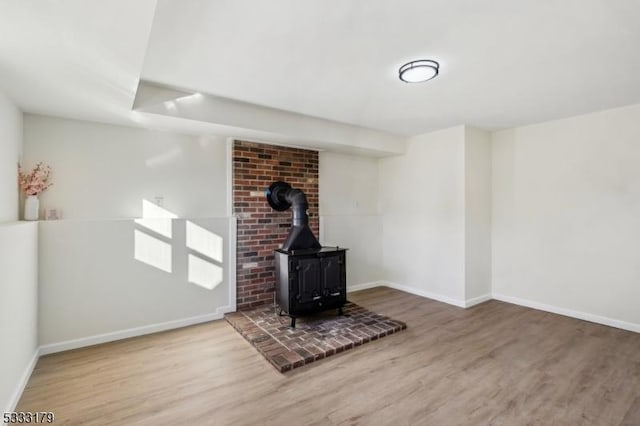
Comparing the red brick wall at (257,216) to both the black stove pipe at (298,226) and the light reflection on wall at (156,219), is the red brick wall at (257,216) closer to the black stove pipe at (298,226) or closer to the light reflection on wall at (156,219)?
the black stove pipe at (298,226)

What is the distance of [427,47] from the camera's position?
87.0 inches

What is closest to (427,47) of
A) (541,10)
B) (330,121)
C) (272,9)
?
(541,10)

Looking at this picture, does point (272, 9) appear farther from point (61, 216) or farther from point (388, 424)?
point (61, 216)

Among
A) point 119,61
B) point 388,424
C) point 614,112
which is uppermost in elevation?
point 614,112

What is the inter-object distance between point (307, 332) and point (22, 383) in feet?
7.74

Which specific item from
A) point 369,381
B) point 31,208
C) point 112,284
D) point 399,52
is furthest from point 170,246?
point 399,52

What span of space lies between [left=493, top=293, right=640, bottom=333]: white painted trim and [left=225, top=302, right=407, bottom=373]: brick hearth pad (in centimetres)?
198

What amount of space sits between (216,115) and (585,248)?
458 centimetres

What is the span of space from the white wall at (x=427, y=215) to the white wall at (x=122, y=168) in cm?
285

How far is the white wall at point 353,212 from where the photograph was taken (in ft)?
16.1

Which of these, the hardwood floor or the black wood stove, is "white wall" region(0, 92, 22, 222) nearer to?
the hardwood floor

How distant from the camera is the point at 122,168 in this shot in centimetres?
336

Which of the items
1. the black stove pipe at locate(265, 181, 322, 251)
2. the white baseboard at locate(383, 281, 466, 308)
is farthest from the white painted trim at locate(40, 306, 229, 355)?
the white baseboard at locate(383, 281, 466, 308)

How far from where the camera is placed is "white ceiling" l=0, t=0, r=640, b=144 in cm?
167
